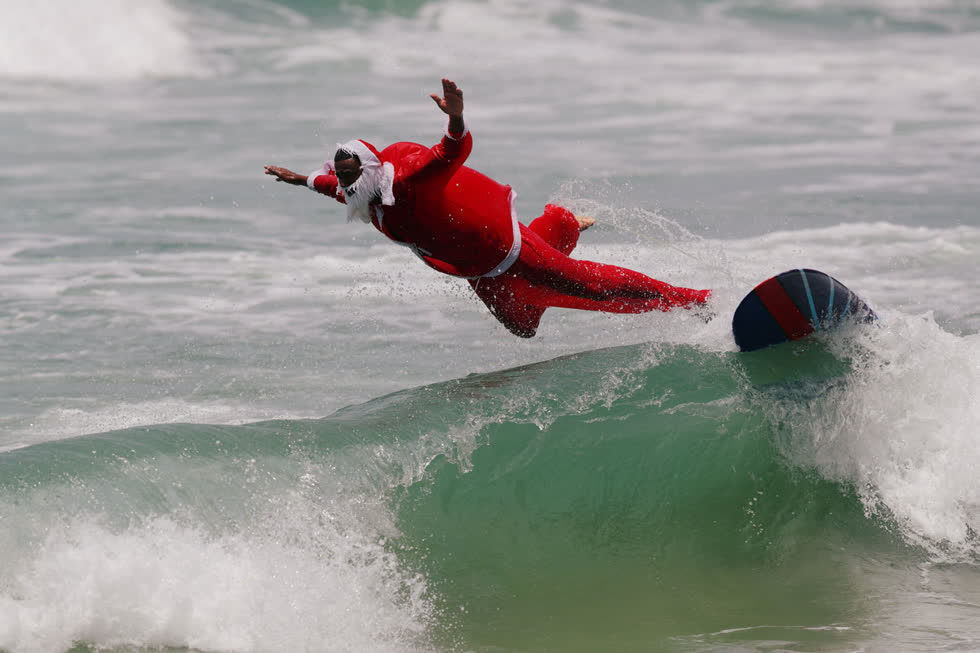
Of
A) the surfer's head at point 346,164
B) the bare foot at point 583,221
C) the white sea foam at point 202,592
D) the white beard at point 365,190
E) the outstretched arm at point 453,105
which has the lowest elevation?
the white sea foam at point 202,592

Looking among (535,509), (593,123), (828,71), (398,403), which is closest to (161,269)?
(398,403)

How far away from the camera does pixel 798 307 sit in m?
5.64

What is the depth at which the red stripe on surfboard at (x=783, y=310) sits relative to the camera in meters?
5.59

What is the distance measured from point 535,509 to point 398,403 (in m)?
1.11

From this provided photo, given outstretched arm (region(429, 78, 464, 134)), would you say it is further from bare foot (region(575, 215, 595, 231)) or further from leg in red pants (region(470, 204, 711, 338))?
bare foot (region(575, 215, 595, 231))

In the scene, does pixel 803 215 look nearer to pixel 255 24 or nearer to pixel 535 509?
pixel 535 509

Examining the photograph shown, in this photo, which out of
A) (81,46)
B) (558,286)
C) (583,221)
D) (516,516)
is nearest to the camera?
(516,516)

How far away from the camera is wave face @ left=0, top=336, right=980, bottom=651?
4.31 meters

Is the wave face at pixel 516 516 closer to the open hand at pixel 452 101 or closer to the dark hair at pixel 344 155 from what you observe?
the dark hair at pixel 344 155

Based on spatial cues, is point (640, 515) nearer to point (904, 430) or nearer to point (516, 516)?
point (516, 516)

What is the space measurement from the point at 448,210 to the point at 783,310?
1709mm

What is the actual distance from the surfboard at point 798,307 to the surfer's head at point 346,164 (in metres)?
2.00

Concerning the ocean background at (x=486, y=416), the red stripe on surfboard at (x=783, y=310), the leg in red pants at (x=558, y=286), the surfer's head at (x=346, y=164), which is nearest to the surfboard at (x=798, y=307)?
the red stripe on surfboard at (x=783, y=310)

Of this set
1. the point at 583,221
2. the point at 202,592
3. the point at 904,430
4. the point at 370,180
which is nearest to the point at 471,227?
the point at 370,180
